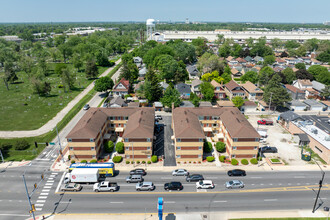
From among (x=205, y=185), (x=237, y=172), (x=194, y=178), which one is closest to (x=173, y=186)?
(x=194, y=178)

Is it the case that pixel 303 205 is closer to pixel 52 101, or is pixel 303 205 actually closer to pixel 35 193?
pixel 35 193

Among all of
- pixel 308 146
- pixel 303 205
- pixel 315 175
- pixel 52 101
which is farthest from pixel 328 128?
pixel 52 101

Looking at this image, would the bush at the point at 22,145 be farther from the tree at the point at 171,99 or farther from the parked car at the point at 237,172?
the parked car at the point at 237,172

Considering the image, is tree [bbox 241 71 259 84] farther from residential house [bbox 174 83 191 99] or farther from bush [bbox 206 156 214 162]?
bush [bbox 206 156 214 162]

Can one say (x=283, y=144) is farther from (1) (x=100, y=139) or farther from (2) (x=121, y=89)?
(2) (x=121, y=89)

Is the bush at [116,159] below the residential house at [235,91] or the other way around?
below

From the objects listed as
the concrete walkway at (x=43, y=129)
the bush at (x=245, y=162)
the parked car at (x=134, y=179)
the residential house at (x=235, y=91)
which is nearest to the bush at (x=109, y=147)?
the parked car at (x=134, y=179)
